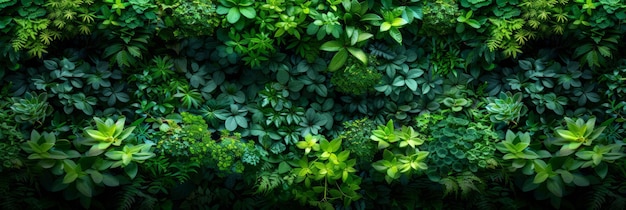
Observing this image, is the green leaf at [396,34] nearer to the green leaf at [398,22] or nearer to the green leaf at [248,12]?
the green leaf at [398,22]

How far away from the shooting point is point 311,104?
465 centimetres

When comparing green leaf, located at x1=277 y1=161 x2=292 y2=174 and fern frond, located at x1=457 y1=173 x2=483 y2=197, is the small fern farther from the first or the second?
green leaf, located at x1=277 y1=161 x2=292 y2=174

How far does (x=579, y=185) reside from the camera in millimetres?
4238

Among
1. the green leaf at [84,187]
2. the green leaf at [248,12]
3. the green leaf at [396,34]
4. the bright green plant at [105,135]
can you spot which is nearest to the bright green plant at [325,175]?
the green leaf at [396,34]

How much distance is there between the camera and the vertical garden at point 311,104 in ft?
14.0

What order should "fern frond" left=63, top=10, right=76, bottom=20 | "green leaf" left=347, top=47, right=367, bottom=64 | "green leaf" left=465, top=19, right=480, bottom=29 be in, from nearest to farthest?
"fern frond" left=63, top=10, right=76, bottom=20
"green leaf" left=347, top=47, right=367, bottom=64
"green leaf" left=465, top=19, right=480, bottom=29

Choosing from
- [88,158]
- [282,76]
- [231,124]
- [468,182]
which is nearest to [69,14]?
[88,158]

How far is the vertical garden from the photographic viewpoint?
14.0 feet

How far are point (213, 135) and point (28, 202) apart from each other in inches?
48.7

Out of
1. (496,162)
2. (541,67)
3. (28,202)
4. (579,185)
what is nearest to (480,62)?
(541,67)

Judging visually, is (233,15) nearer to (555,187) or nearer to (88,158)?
(88,158)

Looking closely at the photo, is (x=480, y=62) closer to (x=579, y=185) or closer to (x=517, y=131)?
(x=517, y=131)

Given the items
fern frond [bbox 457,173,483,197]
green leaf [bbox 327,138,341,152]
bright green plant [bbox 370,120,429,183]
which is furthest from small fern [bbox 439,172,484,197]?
green leaf [bbox 327,138,341,152]

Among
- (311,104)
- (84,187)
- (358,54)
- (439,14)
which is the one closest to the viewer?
(84,187)
